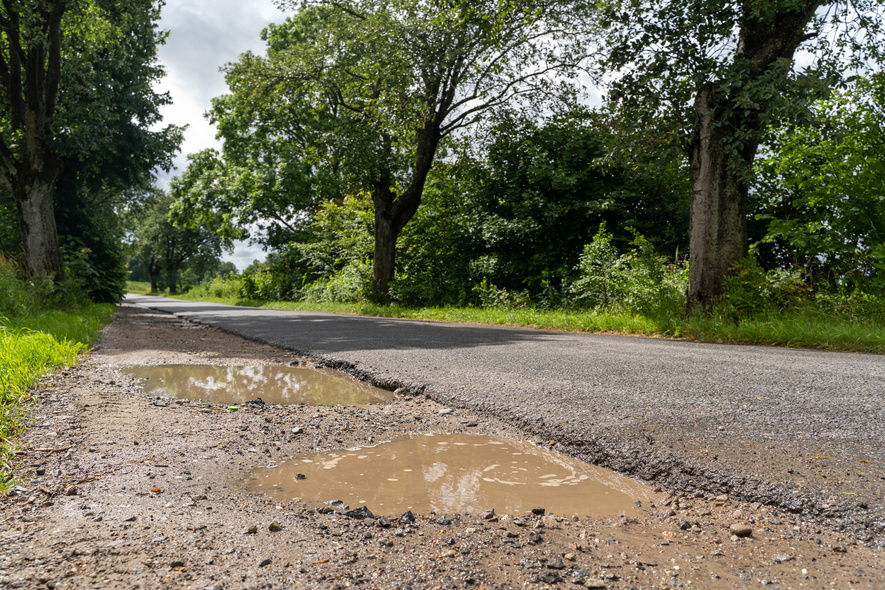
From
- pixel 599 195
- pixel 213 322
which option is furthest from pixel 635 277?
pixel 213 322

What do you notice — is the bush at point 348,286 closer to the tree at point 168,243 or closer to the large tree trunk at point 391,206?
the large tree trunk at point 391,206

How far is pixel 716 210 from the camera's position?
26.9ft

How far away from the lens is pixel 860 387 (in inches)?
→ 147

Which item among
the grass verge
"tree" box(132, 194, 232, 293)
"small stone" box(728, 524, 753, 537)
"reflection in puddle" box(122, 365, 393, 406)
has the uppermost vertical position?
"tree" box(132, 194, 232, 293)

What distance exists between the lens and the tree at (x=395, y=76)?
12.9 m

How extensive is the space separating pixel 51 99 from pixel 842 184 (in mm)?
15578

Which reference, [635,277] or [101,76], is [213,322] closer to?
[101,76]

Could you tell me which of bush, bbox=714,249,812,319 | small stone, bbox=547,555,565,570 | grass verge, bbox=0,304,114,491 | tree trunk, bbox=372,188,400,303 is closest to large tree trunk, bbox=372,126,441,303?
tree trunk, bbox=372,188,400,303

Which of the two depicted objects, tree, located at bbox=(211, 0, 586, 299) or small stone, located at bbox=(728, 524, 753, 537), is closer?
small stone, located at bbox=(728, 524, 753, 537)

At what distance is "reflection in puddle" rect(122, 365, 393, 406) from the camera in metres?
4.07

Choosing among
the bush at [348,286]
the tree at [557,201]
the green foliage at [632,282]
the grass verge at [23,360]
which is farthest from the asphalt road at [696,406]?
the bush at [348,286]

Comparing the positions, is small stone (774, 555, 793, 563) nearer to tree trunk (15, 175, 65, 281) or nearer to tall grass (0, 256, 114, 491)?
tall grass (0, 256, 114, 491)

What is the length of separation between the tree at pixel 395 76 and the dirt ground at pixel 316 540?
1217 cm

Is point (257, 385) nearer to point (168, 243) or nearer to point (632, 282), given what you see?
point (632, 282)
